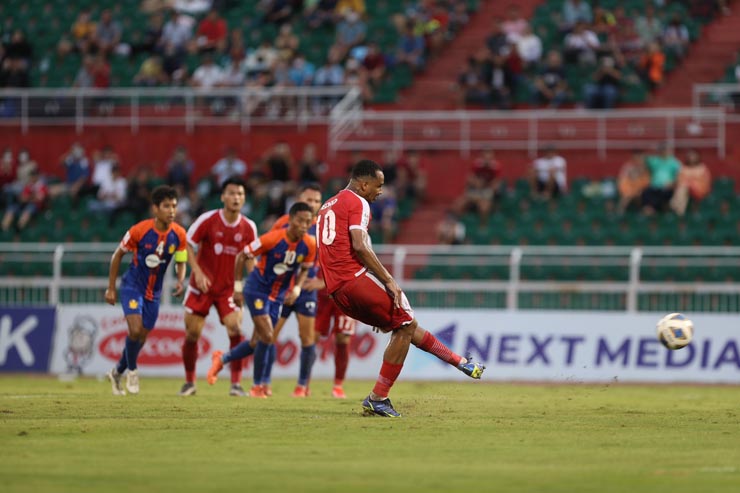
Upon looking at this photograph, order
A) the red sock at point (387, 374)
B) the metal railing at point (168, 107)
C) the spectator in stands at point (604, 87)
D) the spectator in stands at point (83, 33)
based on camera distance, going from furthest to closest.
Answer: the spectator in stands at point (83, 33) < the metal railing at point (168, 107) < the spectator in stands at point (604, 87) < the red sock at point (387, 374)

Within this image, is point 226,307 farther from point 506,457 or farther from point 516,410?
point 506,457

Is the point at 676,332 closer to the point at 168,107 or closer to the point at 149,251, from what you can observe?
the point at 149,251

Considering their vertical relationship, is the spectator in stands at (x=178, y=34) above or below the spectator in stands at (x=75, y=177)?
above

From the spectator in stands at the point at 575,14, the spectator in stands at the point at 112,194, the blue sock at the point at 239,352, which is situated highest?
the spectator in stands at the point at 575,14

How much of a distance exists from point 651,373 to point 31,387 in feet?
36.3

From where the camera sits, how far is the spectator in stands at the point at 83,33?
36750 mm

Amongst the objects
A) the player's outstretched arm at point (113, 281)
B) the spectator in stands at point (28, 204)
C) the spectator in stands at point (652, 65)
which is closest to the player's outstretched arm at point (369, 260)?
the player's outstretched arm at point (113, 281)

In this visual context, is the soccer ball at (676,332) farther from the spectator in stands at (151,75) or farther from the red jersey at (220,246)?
the spectator in stands at (151,75)

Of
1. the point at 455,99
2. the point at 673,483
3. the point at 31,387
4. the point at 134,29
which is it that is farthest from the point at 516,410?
the point at 134,29

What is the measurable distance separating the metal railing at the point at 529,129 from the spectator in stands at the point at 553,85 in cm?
47

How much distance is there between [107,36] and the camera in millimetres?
36781

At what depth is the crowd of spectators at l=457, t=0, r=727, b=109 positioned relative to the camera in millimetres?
31203

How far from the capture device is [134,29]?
3762cm

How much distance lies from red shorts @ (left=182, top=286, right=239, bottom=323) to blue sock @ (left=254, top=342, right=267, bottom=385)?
654 millimetres
